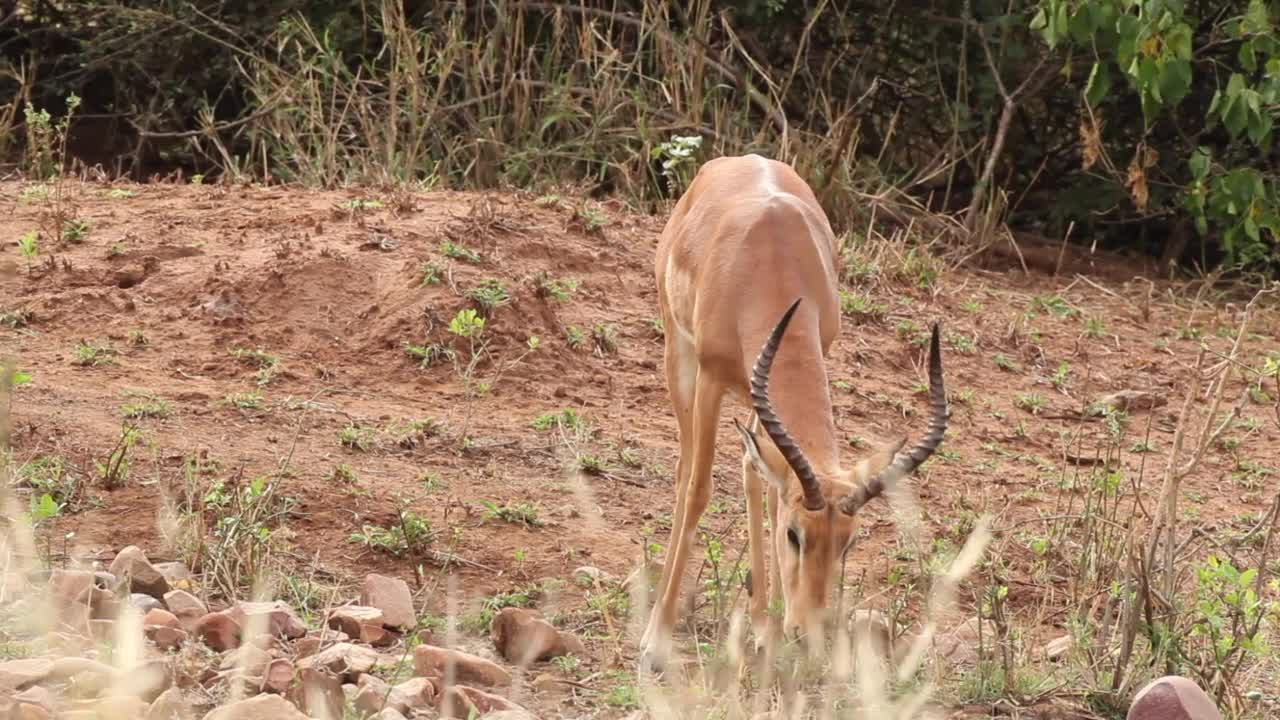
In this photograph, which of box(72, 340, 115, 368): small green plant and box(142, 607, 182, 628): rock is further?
box(72, 340, 115, 368): small green plant

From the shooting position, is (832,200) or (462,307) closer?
(462,307)

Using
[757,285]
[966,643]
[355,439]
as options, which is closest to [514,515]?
[355,439]

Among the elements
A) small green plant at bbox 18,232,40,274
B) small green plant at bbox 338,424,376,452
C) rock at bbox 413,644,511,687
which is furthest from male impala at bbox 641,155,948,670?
small green plant at bbox 18,232,40,274

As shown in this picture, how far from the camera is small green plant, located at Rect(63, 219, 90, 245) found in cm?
816

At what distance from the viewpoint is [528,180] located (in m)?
10.4

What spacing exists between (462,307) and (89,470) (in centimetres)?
235

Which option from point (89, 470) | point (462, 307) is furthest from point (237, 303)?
point (89, 470)

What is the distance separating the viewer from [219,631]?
4.50 meters

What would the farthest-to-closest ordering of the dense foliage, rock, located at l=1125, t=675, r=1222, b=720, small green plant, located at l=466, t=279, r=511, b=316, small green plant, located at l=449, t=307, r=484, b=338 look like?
the dense foliage
small green plant, located at l=466, t=279, r=511, b=316
small green plant, located at l=449, t=307, r=484, b=338
rock, located at l=1125, t=675, r=1222, b=720

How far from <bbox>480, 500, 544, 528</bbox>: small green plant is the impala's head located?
4.92 feet

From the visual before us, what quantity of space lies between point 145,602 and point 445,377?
288cm

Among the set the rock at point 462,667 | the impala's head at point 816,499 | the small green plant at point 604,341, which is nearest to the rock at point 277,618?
the rock at point 462,667

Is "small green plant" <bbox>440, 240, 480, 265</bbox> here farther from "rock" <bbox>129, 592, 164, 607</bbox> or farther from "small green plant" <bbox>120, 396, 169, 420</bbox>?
"rock" <bbox>129, 592, 164, 607</bbox>

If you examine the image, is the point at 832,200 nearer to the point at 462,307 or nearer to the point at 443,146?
the point at 443,146
